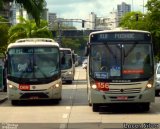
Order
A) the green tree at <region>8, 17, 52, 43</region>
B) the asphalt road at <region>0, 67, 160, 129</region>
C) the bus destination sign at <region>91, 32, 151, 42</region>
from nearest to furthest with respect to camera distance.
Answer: the asphalt road at <region>0, 67, 160, 129</region> → the bus destination sign at <region>91, 32, 151, 42</region> → the green tree at <region>8, 17, 52, 43</region>

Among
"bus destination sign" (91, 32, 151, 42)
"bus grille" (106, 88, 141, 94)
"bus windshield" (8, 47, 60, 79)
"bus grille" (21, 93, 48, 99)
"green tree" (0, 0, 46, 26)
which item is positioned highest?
"green tree" (0, 0, 46, 26)

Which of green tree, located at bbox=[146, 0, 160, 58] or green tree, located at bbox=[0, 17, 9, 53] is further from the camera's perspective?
green tree, located at bbox=[0, 17, 9, 53]

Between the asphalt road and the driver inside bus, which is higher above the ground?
the driver inside bus

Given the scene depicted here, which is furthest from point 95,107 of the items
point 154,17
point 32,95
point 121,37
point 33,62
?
point 154,17

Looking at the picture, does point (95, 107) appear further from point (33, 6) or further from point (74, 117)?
point (33, 6)

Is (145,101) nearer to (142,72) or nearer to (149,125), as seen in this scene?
(142,72)

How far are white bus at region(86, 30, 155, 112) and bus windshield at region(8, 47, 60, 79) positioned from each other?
508 centimetres

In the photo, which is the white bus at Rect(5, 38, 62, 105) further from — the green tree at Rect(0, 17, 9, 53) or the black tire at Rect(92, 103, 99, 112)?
the green tree at Rect(0, 17, 9, 53)

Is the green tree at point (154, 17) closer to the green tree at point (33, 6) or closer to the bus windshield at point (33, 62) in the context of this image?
the green tree at point (33, 6)

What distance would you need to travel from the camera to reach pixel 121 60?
833 inches

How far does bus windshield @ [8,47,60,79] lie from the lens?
84.9 ft

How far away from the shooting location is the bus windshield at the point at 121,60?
21000mm

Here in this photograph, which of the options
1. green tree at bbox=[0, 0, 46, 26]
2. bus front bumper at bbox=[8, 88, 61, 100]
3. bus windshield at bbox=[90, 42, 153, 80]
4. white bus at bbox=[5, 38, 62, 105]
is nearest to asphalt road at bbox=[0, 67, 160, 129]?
bus front bumper at bbox=[8, 88, 61, 100]

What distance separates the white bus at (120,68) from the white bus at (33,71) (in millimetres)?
4886
